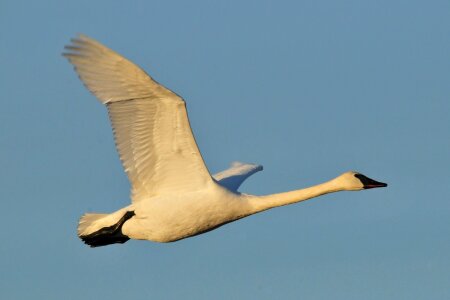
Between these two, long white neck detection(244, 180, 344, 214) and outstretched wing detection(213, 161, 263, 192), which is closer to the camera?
long white neck detection(244, 180, 344, 214)

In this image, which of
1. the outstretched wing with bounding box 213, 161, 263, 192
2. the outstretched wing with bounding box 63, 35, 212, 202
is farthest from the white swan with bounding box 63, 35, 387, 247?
the outstretched wing with bounding box 213, 161, 263, 192

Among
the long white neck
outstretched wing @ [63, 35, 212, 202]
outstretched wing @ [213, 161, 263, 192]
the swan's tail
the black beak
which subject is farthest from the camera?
outstretched wing @ [213, 161, 263, 192]

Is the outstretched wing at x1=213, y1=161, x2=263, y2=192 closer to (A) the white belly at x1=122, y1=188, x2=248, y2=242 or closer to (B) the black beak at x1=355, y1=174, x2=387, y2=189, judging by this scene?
(A) the white belly at x1=122, y1=188, x2=248, y2=242

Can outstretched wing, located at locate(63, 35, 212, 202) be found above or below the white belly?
above

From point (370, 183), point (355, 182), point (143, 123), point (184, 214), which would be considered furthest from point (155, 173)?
point (370, 183)

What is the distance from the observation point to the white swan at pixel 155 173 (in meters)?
22.1

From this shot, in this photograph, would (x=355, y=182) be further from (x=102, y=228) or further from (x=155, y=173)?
(x=102, y=228)

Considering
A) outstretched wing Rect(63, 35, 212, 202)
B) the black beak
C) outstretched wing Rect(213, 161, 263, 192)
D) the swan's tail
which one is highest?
outstretched wing Rect(63, 35, 212, 202)

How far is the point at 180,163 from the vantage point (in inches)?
929

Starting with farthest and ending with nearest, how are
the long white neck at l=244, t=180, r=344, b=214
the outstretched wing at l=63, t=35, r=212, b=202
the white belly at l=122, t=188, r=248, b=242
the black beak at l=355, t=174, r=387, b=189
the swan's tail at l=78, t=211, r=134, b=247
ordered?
the black beak at l=355, t=174, r=387, b=189
the swan's tail at l=78, t=211, r=134, b=247
the long white neck at l=244, t=180, r=344, b=214
the white belly at l=122, t=188, r=248, b=242
the outstretched wing at l=63, t=35, r=212, b=202

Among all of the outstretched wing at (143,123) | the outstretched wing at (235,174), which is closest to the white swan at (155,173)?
the outstretched wing at (143,123)

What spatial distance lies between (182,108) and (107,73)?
1.30m

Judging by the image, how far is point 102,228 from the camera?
80.1 ft

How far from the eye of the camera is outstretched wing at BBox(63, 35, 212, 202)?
22016 millimetres
